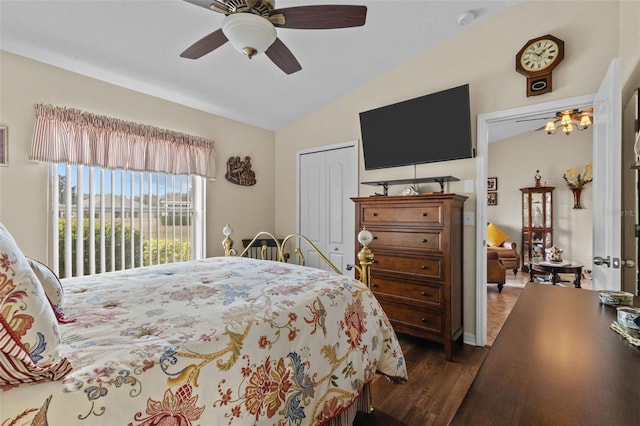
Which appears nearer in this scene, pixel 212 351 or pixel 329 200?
pixel 212 351

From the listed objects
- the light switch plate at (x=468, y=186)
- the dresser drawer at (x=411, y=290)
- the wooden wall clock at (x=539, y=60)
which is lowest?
the dresser drawer at (x=411, y=290)

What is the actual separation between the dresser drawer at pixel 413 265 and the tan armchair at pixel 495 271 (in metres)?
2.53

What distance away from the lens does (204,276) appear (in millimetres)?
1686

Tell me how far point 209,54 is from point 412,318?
9.85ft

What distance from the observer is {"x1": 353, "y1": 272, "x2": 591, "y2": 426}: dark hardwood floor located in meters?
1.71

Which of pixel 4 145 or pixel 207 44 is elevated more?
pixel 207 44

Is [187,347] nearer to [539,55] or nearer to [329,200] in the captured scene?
[329,200]

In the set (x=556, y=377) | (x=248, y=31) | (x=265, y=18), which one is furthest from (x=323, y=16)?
(x=556, y=377)

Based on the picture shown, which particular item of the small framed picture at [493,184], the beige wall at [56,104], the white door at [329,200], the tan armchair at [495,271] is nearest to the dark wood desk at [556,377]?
the white door at [329,200]

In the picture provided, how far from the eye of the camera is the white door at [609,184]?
165cm

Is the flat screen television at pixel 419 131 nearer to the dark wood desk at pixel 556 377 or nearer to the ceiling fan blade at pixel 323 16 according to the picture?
the ceiling fan blade at pixel 323 16

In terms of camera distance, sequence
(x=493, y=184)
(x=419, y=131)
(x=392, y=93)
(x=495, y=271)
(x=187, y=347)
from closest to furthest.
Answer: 1. (x=187, y=347)
2. (x=419, y=131)
3. (x=392, y=93)
4. (x=495, y=271)
5. (x=493, y=184)

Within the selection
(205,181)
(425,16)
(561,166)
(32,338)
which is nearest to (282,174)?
(205,181)

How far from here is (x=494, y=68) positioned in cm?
268
